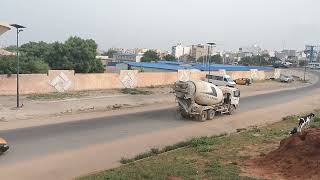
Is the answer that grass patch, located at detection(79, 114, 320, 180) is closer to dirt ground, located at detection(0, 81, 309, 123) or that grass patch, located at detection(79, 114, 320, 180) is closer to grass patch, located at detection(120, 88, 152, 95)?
dirt ground, located at detection(0, 81, 309, 123)

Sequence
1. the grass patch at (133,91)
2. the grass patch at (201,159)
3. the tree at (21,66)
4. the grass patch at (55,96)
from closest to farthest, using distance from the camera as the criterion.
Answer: the grass patch at (201,159), the grass patch at (55,96), the tree at (21,66), the grass patch at (133,91)

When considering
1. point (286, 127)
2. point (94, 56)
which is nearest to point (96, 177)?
point (286, 127)

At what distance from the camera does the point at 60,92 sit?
37375 mm

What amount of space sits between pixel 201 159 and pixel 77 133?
7.87 m

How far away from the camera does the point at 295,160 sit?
587 inches

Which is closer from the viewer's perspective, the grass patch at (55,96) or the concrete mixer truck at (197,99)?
the concrete mixer truck at (197,99)

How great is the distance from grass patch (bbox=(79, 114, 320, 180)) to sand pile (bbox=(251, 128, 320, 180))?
2.94 feet

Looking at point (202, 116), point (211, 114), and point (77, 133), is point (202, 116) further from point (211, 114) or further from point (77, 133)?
point (77, 133)

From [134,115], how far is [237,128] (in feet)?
22.5

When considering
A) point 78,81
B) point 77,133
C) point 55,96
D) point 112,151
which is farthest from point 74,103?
point 112,151

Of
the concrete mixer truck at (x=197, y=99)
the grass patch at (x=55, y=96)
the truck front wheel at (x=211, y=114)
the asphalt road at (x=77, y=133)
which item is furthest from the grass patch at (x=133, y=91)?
the truck front wheel at (x=211, y=114)

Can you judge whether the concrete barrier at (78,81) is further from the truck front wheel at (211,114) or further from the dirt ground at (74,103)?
the truck front wheel at (211,114)

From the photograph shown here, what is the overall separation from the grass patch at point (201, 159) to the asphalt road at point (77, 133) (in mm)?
3541

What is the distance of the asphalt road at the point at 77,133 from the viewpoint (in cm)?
1800
